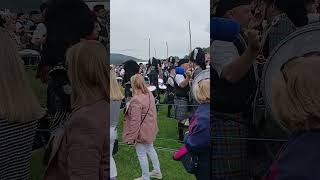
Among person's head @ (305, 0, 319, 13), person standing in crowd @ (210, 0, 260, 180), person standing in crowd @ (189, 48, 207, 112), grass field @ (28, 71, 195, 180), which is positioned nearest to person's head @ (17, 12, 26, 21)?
grass field @ (28, 71, 195, 180)

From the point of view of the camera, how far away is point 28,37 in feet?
10.3

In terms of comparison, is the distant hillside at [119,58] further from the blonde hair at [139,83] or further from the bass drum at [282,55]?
the bass drum at [282,55]

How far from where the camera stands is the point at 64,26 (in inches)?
119

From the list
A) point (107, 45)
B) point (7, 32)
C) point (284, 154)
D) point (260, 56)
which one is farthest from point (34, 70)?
point (284, 154)

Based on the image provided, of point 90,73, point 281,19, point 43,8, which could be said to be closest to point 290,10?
point 281,19

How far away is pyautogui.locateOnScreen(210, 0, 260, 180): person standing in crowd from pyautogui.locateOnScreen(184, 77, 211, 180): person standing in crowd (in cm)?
4

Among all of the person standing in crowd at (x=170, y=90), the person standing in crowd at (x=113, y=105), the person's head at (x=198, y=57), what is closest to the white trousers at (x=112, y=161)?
the person standing in crowd at (x=113, y=105)

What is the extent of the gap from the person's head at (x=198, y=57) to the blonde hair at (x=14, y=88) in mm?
1089

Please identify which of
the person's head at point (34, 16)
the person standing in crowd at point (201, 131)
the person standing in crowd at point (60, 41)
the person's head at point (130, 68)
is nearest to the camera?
the person standing in crowd at point (201, 131)

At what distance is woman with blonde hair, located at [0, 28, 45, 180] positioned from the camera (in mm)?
3000

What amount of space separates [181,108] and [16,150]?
1.16 metres

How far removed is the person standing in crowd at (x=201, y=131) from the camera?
8.67 ft

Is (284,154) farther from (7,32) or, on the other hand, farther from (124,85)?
(7,32)

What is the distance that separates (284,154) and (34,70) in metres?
1.87
